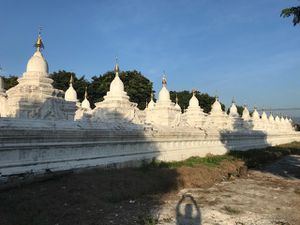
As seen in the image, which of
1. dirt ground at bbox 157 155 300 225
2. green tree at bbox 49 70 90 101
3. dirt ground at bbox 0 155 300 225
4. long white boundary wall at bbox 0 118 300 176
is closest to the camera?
dirt ground at bbox 0 155 300 225

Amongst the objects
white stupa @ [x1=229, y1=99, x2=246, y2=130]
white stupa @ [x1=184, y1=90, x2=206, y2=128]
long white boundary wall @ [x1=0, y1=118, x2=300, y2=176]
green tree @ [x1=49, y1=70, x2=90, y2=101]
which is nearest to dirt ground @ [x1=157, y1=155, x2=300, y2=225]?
long white boundary wall @ [x1=0, y1=118, x2=300, y2=176]

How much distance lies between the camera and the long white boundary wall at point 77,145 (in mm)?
8344

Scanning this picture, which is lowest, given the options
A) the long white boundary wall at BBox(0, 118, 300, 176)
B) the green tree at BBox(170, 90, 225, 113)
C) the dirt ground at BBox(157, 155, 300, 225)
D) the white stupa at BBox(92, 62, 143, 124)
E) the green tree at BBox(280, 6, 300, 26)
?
the dirt ground at BBox(157, 155, 300, 225)

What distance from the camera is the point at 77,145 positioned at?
33.8 ft

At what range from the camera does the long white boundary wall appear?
834 cm

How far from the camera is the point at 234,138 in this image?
26172 millimetres

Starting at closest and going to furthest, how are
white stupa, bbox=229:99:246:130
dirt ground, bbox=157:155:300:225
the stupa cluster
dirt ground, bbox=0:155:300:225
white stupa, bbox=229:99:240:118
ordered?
dirt ground, bbox=0:155:300:225
dirt ground, bbox=157:155:300:225
the stupa cluster
white stupa, bbox=229:99:246:130
white stupa, bbox=229:99:240:118

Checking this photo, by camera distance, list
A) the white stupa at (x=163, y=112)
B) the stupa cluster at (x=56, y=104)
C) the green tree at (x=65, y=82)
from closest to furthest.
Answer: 1. the stupa cluster at (x=56, y=104)
2. the white stupa at (x=163, y=112)
3. the green tree at (x=65, y=82)

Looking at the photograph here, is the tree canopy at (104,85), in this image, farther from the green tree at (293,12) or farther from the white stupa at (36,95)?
the green tree at (293,12)

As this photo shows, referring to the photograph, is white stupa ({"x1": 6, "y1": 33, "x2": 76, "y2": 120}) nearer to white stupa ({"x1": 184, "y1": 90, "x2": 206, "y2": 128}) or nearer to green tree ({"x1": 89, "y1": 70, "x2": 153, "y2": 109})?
white stupa ({"x1": 184, "y1": 90, "x2": 206, "y2": 128})

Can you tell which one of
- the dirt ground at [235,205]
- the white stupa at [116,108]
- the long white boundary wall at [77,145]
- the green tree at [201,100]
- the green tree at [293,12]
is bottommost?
the dirt ground at [235,205]

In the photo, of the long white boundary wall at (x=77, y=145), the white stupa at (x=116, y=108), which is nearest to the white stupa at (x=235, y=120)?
the white stupa at (x=116, y=108)

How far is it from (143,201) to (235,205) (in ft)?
7.93

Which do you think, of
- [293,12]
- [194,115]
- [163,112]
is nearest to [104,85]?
[194,115]
